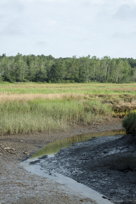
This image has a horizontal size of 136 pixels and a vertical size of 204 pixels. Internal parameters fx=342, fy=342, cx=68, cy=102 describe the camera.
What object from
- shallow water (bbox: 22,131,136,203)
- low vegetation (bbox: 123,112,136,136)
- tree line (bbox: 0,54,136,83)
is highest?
tree line (bbox: 0,54,136,83)

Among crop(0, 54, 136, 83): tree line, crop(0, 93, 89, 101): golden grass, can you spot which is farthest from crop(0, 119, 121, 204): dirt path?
crop(0, 54, 136, 83): tree line

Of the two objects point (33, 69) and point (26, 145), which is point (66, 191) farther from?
point (33, 69)

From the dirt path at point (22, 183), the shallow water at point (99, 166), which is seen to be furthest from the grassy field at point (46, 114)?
the shallow water at point (99, 166)

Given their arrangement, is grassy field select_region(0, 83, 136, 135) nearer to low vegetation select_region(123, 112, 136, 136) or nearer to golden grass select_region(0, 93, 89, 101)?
golden grass select_region(0, 93, 89, 101)

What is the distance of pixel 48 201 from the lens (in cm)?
765

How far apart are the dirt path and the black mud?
3.21 ft

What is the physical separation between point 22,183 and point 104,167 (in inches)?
112

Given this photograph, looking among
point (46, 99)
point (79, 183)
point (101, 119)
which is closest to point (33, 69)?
point (46, 99)

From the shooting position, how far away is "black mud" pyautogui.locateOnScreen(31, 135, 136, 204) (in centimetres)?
893

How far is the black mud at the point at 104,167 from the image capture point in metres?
8.93

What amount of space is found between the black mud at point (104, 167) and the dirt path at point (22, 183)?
98 cm

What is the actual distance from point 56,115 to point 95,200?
14.4 metres

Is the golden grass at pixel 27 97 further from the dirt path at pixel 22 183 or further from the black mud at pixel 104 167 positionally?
the black mud at pixel 104 167

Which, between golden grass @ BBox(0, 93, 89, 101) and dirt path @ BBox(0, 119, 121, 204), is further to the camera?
golden grass @ BBox(0, 93, 89, 101)
